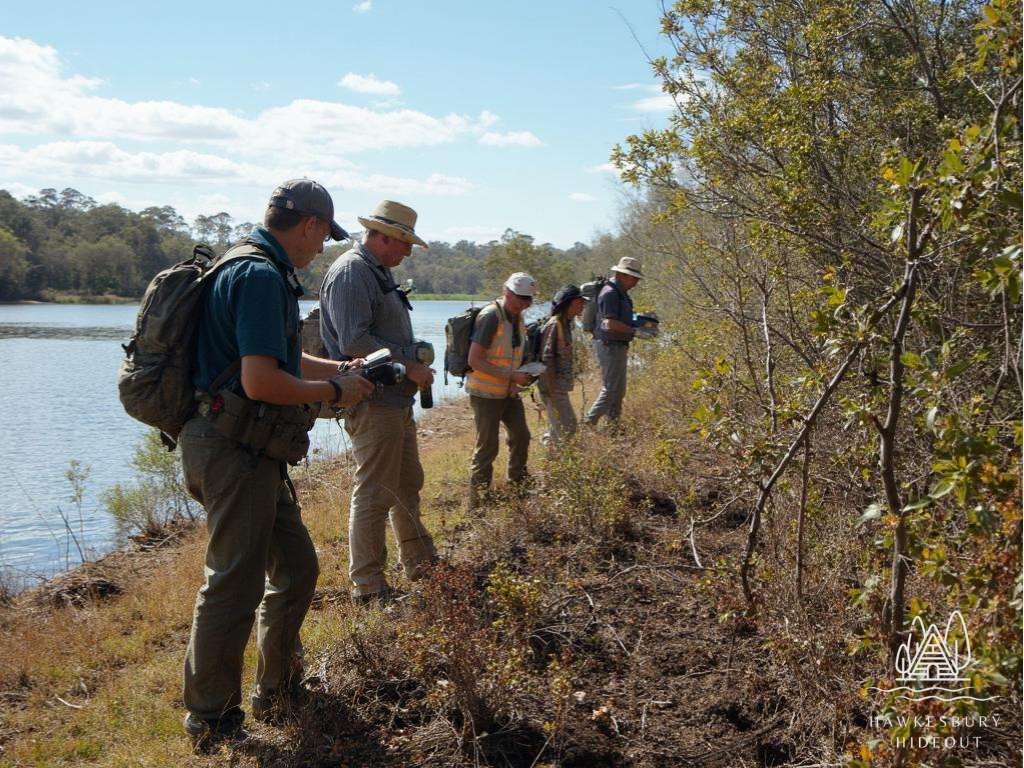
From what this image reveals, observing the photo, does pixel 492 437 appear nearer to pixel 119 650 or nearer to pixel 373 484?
pixel 373 484

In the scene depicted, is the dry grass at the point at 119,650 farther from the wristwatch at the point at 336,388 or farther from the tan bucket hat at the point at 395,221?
the tan bucket hat at the point at 395,221

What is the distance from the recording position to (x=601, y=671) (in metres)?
3.96

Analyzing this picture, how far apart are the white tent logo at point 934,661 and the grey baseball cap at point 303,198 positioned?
2673 mm

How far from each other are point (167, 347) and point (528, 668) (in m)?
2.02

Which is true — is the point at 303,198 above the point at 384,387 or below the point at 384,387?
above

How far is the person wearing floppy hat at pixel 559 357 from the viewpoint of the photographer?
8391mm

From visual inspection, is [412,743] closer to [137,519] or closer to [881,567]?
[881,567]

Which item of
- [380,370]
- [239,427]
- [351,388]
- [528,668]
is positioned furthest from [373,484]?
[239,427]

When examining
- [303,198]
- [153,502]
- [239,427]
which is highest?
[303,198]

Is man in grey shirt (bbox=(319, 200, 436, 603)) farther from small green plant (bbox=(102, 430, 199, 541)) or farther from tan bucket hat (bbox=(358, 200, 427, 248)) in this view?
small green plant (bbox=(102, 430, 199, 541))

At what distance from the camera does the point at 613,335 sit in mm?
9109

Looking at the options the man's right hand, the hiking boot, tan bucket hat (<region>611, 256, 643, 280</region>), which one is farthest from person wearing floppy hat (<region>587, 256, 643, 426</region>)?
the hiking boot

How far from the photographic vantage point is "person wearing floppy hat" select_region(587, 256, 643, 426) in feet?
29.9

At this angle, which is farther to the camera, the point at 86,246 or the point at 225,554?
the point at 86,246
